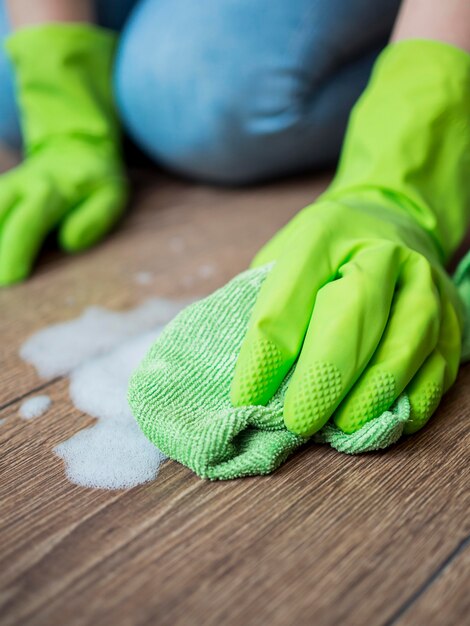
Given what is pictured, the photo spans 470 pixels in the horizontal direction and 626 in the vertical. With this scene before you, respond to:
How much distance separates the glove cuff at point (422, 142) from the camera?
716 millimetres

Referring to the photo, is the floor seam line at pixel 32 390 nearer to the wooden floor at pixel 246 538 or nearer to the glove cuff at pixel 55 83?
the wooden floor at pixel 246 538

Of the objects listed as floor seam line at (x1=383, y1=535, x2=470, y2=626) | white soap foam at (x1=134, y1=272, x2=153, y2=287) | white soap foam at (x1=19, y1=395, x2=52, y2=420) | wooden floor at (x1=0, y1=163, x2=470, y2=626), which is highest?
floor seam line at (x1=383, y1=535, x2=470, y2=626)

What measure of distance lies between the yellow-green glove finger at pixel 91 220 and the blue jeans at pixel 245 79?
0.16 meters

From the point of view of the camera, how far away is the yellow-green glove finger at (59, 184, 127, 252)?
91cm

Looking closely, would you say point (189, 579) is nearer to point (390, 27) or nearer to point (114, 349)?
point (114, 349)

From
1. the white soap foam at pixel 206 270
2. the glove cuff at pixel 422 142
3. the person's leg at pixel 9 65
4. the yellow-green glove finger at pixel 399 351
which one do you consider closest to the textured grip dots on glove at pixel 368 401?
the yellow-green glove finger at pixel 399 351

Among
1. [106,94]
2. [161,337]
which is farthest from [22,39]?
[161,337]

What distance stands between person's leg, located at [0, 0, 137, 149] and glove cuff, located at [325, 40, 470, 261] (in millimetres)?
594

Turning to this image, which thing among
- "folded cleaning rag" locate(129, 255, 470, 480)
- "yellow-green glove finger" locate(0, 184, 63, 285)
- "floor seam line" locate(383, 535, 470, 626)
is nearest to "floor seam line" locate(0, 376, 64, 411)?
"folded cleaning rag" locate(129, 255, 470, 480)

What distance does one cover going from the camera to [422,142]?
0.72 m

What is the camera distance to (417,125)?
2.36ft

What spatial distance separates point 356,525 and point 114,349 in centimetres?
32

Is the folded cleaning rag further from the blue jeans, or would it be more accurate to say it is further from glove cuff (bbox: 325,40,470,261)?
the blue jeans

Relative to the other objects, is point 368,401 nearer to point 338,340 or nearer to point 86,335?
point 338,340
